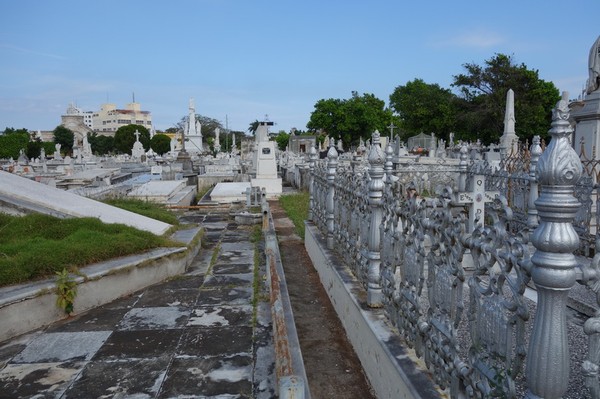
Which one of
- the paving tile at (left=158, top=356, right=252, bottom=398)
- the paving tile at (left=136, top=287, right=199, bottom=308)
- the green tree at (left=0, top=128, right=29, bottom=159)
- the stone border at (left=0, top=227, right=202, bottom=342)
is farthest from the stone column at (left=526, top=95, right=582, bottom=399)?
the green tree at (left=0, top=128, right=29, bottom=159)

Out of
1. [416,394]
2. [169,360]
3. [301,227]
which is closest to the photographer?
[416,394]

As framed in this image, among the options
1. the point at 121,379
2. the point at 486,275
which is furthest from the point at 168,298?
the point at 486,275

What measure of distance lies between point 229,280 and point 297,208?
7304mm

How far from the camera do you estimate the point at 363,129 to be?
69250 millimetres

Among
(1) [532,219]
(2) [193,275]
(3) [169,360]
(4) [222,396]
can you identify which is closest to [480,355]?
(4) [222,396]

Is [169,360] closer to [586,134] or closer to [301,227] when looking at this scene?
[301,227]

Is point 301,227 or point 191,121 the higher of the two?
point 191,121

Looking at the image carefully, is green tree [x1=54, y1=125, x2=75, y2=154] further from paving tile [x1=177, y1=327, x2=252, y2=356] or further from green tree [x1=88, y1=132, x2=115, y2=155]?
paving tile [x1=177, y1=327, x2=252, y2=356]

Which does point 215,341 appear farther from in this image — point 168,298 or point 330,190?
point 330,190

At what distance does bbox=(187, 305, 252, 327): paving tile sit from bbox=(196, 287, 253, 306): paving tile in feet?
0.53

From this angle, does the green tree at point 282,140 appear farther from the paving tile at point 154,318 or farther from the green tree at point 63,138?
the paving tile at point 154,318

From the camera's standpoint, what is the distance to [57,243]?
5.58 meters

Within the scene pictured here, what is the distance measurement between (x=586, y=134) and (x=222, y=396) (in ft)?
36.7

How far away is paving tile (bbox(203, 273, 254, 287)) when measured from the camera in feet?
19.7
